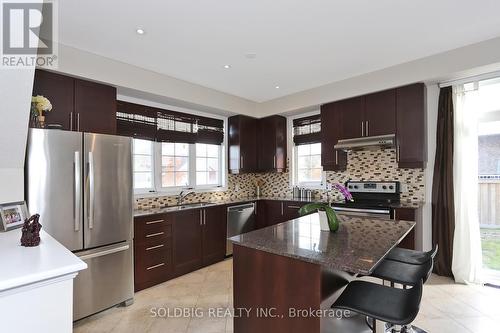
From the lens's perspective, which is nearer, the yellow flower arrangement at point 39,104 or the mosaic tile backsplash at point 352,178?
the yellow flower arrangement at point 39,104

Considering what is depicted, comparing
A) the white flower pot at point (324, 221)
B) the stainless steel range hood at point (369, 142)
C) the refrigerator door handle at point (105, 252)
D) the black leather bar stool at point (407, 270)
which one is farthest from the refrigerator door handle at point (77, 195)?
the stainless steel range hood at point (369, 142)

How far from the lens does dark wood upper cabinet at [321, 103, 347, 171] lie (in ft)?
13.3

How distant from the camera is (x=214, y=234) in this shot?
4.00 meters

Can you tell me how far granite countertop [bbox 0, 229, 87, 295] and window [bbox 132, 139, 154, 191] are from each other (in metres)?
2.21

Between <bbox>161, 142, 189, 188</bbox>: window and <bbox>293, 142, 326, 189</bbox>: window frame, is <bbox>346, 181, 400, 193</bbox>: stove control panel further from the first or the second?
<bbox>161, 142, 189, 188</bbox>: window

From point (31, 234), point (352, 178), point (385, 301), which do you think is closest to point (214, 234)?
point (352, 178)

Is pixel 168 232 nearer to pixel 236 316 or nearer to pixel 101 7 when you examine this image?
pixel 236 316

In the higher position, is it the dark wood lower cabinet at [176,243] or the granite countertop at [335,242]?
the granite countertop at [335,242]

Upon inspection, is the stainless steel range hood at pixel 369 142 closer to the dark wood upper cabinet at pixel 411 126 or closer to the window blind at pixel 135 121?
the dark wood upper cabinet at pixel 411 126

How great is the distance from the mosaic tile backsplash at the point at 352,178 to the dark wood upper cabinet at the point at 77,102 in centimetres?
120

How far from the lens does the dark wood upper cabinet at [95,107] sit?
2816mm

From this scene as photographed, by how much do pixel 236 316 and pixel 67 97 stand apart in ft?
8.88

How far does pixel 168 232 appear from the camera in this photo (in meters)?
3.38

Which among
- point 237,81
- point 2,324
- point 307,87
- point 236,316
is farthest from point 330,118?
point 2,324
